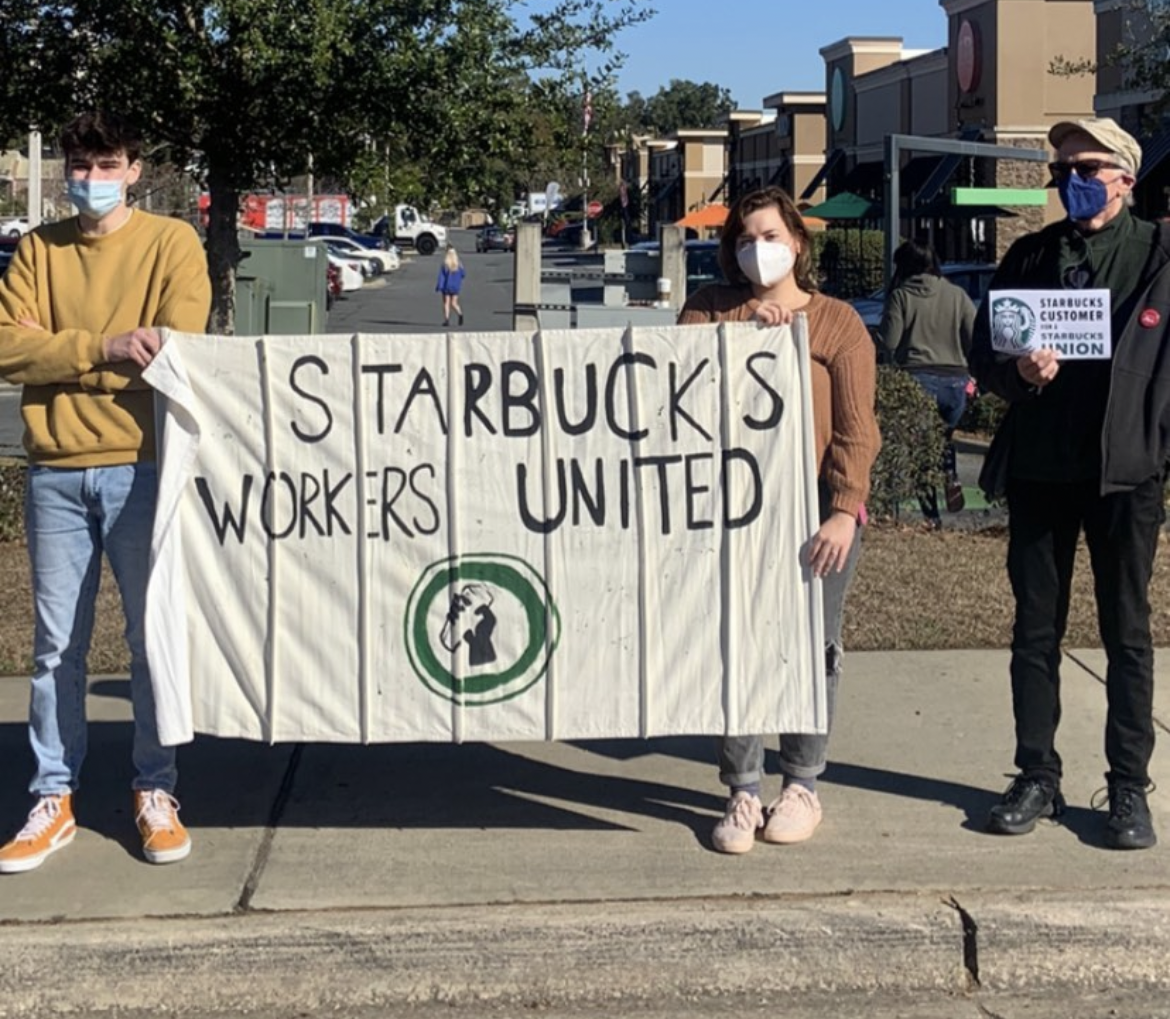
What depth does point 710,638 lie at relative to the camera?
4543mm

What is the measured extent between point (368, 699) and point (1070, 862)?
189cm

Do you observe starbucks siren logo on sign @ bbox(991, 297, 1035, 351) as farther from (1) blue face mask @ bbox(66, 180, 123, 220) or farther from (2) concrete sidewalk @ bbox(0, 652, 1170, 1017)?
(1) blue face mask @ bbox(66, 180, 123, 220)

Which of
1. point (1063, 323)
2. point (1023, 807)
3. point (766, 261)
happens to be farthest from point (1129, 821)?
point (766, 261)

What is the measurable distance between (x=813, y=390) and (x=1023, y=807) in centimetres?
131

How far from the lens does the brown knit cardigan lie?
14.8ft

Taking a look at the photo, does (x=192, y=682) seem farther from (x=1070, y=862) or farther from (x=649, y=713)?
(x=1070, y=862)

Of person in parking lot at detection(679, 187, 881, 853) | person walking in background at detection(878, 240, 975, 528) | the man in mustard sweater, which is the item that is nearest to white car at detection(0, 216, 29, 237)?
person walking in background at detection(878, 240, 975, 528)

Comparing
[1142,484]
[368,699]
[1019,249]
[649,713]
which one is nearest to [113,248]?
[368,699]

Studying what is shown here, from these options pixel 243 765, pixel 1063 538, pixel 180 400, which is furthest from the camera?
pixel 243 765

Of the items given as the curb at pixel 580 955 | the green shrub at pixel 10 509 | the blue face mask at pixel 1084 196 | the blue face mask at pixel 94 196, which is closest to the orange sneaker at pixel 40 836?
the curb at pixel 580 955

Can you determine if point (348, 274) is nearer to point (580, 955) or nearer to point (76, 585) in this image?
point (76, 585)

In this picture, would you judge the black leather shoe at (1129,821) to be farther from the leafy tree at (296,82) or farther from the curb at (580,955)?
the leafy tree at (296,82)

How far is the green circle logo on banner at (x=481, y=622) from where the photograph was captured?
179 inches

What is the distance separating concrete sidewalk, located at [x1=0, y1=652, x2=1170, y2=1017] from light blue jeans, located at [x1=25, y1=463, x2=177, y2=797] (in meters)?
0.29
